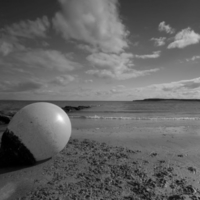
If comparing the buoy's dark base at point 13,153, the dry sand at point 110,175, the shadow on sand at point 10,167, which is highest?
the buoy's dark base at point 13,153

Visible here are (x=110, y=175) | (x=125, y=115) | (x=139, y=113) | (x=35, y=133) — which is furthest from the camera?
(x=139, y=113)

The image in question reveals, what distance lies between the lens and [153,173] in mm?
3527

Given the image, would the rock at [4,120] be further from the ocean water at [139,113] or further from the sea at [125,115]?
the ocean water at [139,113]

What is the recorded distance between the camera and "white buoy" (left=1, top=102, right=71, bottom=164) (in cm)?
349

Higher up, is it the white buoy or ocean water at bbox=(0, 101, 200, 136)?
the white buoy

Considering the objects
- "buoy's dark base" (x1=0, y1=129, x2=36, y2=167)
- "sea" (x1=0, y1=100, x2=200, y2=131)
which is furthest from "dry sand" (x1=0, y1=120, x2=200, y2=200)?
"sea" (x1=0, y1=100, x2=200, y2=131)

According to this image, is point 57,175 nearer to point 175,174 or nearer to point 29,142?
point 29,142

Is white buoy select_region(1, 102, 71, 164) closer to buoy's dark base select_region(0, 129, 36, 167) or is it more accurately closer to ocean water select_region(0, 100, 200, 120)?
buoy's dark base select_region(0, 129, 36, 167)

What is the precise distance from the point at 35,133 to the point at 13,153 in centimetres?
73

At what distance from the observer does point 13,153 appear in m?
3.55

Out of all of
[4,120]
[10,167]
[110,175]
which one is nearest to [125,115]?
[4,120]

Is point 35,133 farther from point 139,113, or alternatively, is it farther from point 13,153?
point 139,113

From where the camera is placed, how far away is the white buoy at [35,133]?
3.49 m

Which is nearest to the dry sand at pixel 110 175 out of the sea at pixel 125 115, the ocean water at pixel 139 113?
the sea at pixel 125 115
